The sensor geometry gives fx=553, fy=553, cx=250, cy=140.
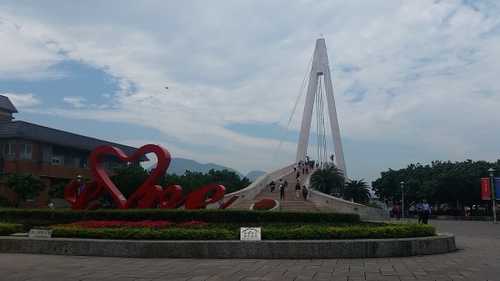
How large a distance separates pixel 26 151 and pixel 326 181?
88.8 ft

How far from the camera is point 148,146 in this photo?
20.1 metres

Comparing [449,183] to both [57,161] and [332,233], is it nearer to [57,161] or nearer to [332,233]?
[57,161]

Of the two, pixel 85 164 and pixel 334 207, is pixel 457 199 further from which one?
pixel 85 164

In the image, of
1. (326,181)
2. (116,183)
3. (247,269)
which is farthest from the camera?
(326,181)

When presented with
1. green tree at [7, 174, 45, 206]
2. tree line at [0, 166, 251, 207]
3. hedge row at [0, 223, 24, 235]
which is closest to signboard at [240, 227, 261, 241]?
hedge row at [0, 223, 24, 235]

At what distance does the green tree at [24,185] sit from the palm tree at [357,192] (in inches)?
1077

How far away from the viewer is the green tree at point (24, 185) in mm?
41750

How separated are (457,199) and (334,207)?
20.1 metres

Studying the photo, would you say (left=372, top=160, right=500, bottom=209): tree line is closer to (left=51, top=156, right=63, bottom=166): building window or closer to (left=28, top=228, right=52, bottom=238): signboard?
(left=51, top=156, right=63, bottom=166): building window

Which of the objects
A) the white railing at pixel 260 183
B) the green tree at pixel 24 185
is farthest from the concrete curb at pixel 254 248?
the green tree at pixel 24 185

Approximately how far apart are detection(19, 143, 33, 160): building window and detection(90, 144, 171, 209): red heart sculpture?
1234 inches

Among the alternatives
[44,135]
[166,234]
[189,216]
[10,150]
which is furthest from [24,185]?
[166,234]

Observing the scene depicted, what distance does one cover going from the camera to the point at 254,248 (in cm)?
1284

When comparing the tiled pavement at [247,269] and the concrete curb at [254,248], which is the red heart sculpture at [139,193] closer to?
the concrete curb at [254,248]
